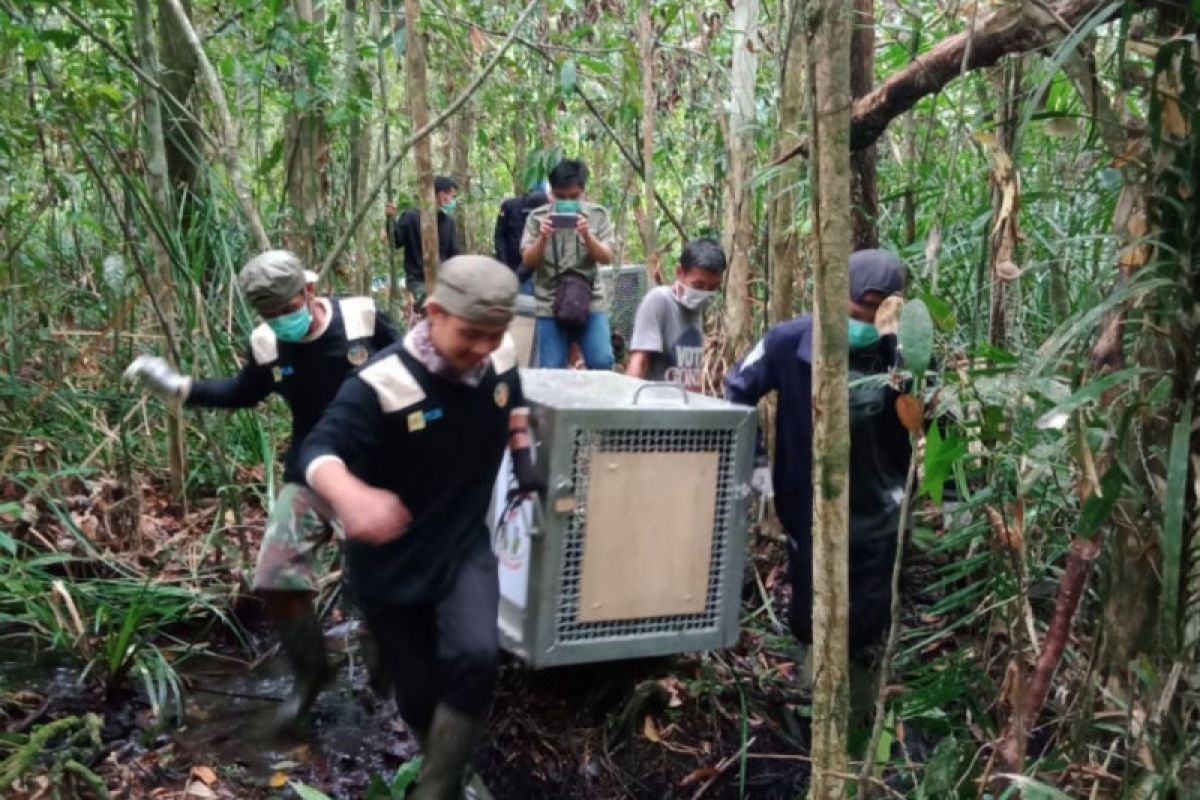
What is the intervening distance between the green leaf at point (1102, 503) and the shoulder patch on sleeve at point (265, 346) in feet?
8.67

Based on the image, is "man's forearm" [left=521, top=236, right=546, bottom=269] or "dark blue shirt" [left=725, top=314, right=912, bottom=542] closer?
"dark blue shirt" [left=725, top=314, right=912, bottom=542]

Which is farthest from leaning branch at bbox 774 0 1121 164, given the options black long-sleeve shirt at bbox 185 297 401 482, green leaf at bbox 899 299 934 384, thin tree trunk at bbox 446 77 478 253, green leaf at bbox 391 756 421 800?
thin tree trunk at bbox 446 77 478 253

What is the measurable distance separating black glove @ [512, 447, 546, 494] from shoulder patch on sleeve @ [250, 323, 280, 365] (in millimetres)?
1078

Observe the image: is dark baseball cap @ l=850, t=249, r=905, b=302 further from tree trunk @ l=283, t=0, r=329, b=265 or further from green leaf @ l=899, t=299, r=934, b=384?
tree trunk @ l=283, t=0, r=329, b=265

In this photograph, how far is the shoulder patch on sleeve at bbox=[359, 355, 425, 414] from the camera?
2834mm

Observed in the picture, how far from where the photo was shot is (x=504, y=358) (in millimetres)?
3092

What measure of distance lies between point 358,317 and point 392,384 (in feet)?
3.37

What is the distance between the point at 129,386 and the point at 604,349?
272 centimetres

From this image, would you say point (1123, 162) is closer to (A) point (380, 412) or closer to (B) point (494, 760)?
(A) point (380, 412)

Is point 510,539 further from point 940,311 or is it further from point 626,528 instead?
point 940,311

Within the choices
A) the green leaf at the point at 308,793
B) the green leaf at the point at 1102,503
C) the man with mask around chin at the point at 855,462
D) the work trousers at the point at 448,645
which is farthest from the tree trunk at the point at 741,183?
the green leaf at the point at 1102,503

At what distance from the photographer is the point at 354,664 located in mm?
4211

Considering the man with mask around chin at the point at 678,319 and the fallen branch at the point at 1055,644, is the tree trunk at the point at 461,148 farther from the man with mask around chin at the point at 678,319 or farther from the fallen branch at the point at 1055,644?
the fallen branch at the point at 1055,644

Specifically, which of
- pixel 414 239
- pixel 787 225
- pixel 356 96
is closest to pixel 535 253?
pixel 356 96
